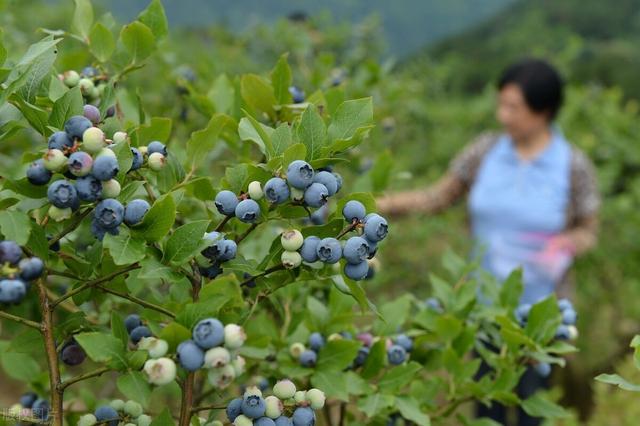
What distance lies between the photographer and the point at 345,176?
409 cm

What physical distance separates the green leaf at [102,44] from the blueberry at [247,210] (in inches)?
20.5

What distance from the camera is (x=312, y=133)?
884mm

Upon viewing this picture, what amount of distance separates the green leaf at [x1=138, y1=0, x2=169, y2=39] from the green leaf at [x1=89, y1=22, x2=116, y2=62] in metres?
0.06

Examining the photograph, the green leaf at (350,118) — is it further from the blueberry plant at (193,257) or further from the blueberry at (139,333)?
the blueberry at (139,333)

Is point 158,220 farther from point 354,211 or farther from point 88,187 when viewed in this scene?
point 354,211

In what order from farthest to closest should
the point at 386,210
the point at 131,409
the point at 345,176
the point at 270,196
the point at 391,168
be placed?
the point at 345,176
the point at 386,210
the point at 391,168
the point at 131,409
the point at 270,196

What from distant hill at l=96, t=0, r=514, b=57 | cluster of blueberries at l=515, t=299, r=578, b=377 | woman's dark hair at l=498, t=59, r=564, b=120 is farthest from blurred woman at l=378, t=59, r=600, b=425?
distant hill at l=96, t=0, r=514, b=57

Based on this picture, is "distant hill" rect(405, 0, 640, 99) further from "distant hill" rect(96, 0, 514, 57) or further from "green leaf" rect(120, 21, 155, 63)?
"green leaf" rect(120, 21, 155, 63)

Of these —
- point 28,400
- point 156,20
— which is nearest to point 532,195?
point 156,20

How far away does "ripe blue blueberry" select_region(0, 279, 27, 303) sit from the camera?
75 cm

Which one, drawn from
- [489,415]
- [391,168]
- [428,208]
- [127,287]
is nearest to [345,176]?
[428,208]

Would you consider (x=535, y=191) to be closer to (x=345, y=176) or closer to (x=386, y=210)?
(x=386, y=210)

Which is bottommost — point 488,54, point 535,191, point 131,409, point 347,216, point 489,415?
point 488,54

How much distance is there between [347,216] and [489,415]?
2.37 m
